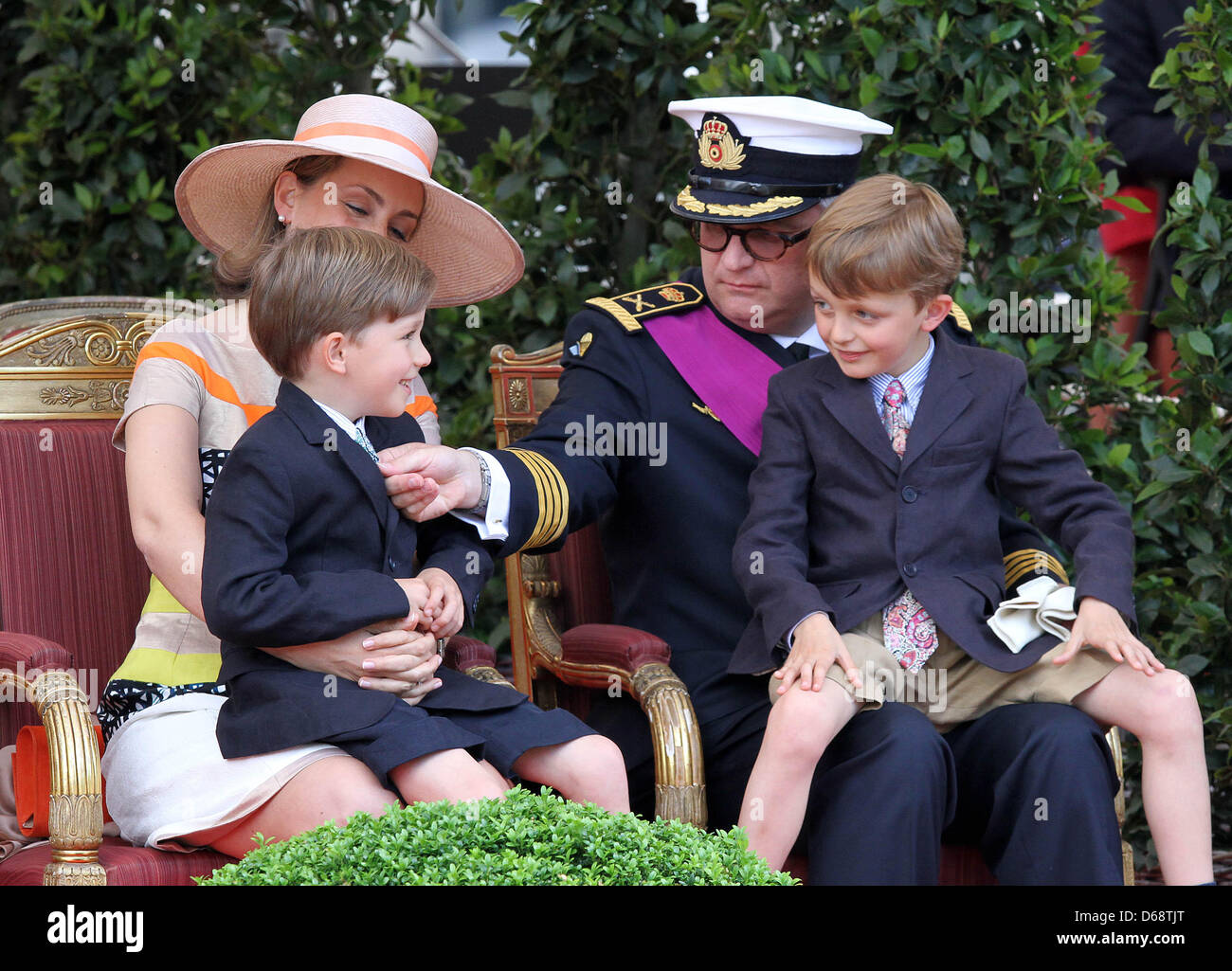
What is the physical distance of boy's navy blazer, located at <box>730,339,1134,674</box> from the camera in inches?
110

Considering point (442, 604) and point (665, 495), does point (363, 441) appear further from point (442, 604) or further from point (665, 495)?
point (665, 495)

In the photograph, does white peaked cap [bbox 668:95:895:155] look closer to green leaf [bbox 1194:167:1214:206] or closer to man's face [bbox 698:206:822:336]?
man's face [bbox 698:206:822:336]

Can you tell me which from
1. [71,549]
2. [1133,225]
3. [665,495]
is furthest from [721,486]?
[1133,225]

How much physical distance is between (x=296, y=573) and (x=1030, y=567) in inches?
55.4

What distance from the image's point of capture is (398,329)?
2.55 meters

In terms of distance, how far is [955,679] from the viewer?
9.30 feet

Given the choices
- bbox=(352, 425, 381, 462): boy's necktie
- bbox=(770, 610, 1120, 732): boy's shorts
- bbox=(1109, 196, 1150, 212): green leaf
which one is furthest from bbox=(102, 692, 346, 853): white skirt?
bbox=(1109, 196, 1150, 212): green leaf

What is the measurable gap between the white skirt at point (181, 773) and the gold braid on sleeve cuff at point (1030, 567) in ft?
4.45

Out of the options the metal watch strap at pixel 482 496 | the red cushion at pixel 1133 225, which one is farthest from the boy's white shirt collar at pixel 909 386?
the red cushion at pixel 1133 225

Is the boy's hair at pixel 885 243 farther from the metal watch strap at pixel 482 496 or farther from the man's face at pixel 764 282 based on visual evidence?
the metal watch strap at pixel 482 496

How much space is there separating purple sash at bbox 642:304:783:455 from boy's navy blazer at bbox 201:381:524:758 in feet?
2.74

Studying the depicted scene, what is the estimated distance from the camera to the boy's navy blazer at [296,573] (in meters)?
2.39

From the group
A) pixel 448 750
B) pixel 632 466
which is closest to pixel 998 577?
pixel 632 466
